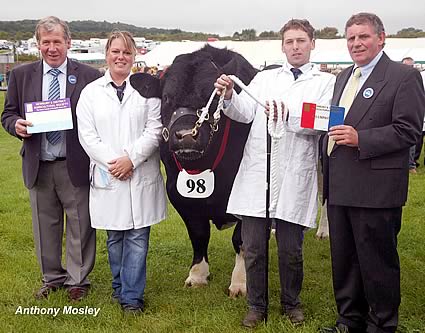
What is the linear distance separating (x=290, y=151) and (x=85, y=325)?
2056mm

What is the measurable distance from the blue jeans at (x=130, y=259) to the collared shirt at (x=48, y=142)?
31.8 inches

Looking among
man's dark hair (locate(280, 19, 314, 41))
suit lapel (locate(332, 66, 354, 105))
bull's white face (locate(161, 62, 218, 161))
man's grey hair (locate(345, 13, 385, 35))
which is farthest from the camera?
bull's white face (locate(161, 62, 218, 161))

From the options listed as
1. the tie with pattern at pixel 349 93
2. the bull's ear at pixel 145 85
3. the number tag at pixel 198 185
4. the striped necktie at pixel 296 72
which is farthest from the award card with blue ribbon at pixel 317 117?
the bull's ear at pixel 145 85

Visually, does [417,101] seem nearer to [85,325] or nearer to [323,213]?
[85,325]

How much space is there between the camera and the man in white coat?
3719 mm

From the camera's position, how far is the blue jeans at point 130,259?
4.20 meters

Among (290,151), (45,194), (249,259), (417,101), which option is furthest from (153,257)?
(417,101)

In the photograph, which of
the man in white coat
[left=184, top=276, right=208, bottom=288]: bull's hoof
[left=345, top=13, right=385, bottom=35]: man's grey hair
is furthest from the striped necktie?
[left=184, top=276, right=208, bottom=288]: bull's hoof

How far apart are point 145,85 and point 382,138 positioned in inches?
75.1

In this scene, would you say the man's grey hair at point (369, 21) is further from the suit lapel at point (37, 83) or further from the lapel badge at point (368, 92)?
the suit lapel at point (37, 83)

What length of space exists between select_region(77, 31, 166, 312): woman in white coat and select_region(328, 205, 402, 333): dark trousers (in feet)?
4.66

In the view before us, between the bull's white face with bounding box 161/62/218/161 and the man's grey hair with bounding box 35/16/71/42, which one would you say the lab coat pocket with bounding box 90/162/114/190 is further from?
the man's grey hair with bounding box 35/16/71/42

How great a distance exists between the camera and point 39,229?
15.3ft

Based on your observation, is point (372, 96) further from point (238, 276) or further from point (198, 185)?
point (238, 276)
